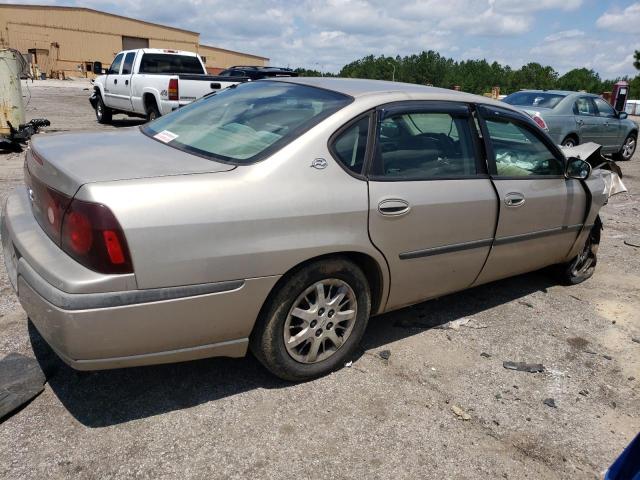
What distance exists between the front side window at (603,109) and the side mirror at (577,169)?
888cm

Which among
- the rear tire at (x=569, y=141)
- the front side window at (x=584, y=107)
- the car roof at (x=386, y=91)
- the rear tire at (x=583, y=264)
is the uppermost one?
the front side window at (x=584, y=107)

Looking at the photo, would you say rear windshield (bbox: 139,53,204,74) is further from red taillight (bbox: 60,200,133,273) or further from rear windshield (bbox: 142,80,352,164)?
red taillight (bbox: 60,200,133,273)

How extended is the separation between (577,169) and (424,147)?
59.6 inches

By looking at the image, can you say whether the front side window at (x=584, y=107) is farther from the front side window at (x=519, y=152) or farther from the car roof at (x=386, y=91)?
the car roof at (x=386, y=91)

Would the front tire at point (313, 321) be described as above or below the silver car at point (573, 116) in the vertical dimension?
below

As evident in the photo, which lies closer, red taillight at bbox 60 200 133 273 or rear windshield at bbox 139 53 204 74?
red taillight at bbox 60 200 133 273

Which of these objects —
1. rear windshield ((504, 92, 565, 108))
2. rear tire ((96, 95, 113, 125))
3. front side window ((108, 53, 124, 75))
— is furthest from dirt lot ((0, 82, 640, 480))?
rear tire ((96, 95, 113, 125))

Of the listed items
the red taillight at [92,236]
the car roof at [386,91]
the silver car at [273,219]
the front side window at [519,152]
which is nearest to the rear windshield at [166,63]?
the silver car at [273,219]

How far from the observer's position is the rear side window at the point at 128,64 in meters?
13.0

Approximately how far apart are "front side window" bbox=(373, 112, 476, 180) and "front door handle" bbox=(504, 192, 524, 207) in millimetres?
→ 317

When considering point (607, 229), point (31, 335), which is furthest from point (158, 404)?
point (607, 229)

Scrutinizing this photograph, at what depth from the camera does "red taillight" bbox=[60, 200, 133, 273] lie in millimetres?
2270

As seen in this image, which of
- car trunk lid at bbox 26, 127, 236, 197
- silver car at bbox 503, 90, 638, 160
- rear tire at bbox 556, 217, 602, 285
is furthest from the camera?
silver car at bbox 503, 90, 638, 160

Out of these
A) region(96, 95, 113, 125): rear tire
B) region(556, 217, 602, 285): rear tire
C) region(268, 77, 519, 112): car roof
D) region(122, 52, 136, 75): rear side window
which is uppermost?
region(122, 52, 136, 75): rear side window
